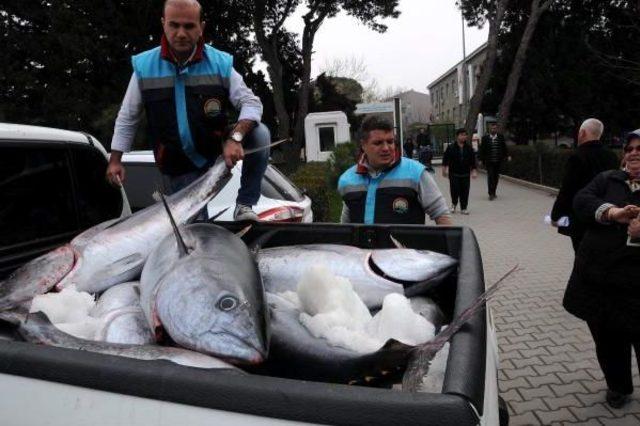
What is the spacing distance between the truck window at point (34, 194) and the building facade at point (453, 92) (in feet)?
171

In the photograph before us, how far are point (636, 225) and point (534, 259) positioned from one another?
5.32m

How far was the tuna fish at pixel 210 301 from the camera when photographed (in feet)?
4.52

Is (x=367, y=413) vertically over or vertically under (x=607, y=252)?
over

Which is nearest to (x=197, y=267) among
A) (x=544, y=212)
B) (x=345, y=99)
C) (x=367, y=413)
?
(x=367, y=413)

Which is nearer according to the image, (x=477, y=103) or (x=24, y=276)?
(x=24, y=276)

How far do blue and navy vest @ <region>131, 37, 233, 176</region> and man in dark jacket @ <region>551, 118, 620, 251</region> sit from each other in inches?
140

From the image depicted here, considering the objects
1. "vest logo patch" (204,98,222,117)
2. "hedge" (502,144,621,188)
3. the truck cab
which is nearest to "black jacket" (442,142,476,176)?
"hedge" (502,144,621,188)

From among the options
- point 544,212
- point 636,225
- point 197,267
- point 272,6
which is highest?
point 272,6

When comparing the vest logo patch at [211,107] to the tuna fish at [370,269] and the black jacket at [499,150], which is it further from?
the black jacket at [499,150]

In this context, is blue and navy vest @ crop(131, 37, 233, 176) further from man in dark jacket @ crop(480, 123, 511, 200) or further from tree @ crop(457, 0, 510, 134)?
tree @ crop(457, 0, 510, 134)

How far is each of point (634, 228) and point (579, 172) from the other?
2179mm

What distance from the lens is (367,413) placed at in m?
1.05

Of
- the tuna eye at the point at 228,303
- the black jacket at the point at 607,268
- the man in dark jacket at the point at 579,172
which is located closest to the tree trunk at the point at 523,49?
the man in dark jacket at the point at 579,172

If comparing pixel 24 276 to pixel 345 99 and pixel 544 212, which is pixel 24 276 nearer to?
pixel 544 212
